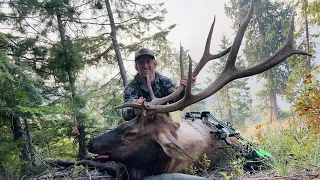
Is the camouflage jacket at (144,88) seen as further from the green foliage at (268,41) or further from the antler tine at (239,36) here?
the green foliage at (268,41)

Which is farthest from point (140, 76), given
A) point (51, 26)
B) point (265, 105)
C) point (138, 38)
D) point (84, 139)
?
point (265, 105)

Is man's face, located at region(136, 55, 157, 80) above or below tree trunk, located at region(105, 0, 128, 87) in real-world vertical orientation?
below

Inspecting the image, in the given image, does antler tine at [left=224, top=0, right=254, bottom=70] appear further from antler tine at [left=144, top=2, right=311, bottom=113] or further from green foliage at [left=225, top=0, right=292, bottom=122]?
green foliage at [left=225, top=0, right=292, bottom=122]

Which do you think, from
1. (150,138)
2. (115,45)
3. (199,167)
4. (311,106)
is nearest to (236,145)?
(199,167)

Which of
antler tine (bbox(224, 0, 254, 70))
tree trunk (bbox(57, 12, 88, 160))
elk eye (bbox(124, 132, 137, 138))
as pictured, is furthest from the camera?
tree trunk (bbox(57, 12, 88, 160))

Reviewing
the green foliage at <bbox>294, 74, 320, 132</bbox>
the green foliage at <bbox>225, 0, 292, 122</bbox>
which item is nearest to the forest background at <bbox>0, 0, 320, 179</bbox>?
the green foliage at <bbox>294, 74, 320, 132</bbox>

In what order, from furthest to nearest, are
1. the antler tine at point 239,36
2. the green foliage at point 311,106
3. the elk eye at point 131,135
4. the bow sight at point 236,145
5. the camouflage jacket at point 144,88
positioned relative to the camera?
the camouflage jacket at point 144,88, the green foliage at point 311,106, the elk eye at point 131,135, the bow sight at point 236,145, the antler tine at point 239,36

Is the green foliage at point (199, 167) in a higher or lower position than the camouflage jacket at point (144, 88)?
lower

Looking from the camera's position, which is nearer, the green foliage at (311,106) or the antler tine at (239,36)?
the antler tine at (239,36)

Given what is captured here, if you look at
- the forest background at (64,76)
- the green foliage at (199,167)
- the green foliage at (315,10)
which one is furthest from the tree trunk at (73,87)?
the green foliage at (315,10)

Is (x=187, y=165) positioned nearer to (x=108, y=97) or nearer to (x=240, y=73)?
(x=240, y=73)

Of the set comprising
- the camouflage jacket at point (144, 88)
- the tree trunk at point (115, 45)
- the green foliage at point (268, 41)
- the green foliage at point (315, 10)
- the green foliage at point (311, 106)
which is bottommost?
the green foliage at point (311, 106)

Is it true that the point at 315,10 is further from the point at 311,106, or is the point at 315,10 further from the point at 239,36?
the point at 239,36

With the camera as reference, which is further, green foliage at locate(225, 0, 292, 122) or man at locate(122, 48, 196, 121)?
green foliage at locate(225, 0, 292, 122)
